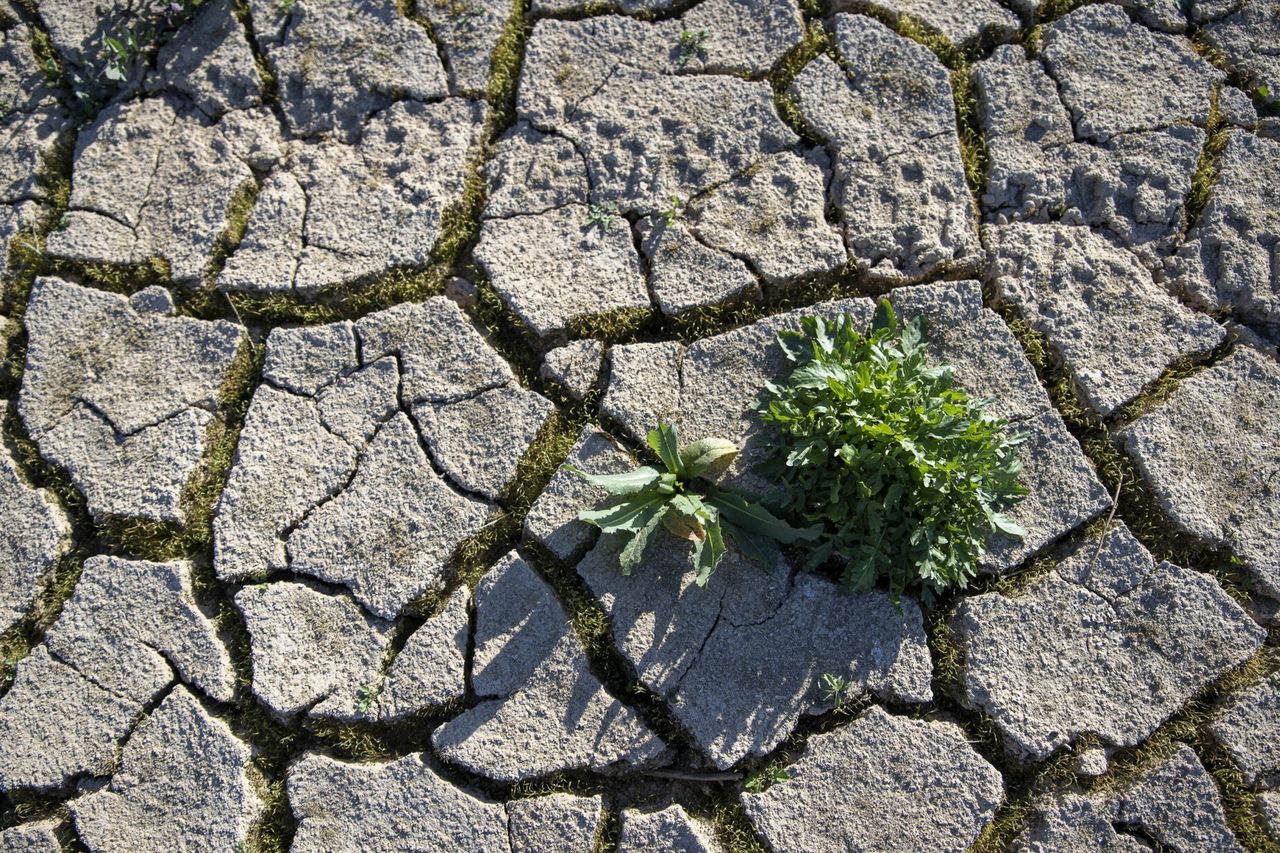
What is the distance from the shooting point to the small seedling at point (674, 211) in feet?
9.91

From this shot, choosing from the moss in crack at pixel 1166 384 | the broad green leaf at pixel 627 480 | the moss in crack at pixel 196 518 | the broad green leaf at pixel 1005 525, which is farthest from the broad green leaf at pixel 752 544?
the moss in crack at pixel 196 518

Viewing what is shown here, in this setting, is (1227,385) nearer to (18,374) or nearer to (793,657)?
(793,657)

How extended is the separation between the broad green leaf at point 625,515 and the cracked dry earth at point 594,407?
15 cm

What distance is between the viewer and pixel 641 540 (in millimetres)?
2635

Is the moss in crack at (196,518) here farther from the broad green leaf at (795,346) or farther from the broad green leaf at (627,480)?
the broad green leaf at (795,346)

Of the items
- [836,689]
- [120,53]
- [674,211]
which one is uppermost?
[120,53]

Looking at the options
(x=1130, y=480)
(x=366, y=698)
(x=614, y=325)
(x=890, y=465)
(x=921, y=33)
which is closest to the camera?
(x=890, y=465)

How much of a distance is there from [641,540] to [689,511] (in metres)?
0.16

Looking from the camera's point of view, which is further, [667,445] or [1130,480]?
[1130,480]

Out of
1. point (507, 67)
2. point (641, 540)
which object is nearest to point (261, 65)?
point (507, 67)

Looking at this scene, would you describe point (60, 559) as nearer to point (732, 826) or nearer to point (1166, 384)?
point (732, 826)

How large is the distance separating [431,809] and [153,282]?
6.14 feet

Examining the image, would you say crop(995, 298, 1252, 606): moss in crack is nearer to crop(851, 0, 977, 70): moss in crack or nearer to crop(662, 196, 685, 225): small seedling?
crop(851, 0, 977, 70): moss in crack

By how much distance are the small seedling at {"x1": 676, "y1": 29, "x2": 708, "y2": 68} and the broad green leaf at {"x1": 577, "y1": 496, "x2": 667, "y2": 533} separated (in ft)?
4.99
